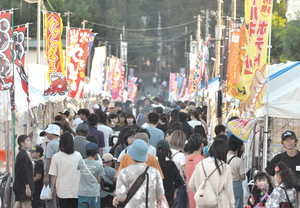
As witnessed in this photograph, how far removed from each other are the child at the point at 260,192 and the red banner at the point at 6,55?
4402 millimetres

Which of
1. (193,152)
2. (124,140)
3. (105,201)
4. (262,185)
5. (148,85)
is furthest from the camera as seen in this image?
(148,85)

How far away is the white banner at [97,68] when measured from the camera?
77.2 feet

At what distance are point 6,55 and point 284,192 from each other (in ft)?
16.4

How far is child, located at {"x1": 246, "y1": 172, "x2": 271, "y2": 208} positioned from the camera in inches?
215

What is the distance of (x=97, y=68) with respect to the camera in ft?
79.9

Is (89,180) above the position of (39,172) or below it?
above

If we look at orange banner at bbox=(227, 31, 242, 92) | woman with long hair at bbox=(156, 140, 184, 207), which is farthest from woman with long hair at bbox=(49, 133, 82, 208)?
orange banner at bbox=(227, 31, 242, 92)

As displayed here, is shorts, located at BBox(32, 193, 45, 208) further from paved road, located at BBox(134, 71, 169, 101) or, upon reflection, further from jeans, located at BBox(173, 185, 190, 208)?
paved road, located at BBox(134, 71, 169, 101)

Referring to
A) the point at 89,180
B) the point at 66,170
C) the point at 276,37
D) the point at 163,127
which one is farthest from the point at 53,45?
the point at 276,37

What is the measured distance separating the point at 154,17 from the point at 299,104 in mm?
61830

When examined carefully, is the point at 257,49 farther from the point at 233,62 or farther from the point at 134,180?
the point at 233,62

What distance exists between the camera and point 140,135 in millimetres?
6051

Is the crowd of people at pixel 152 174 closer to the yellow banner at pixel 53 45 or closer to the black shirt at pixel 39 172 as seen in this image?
the black shirt at pixel 39 172

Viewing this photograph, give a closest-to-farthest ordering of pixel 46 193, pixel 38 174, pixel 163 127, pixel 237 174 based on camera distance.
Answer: pixel 237 174
pixel 46 193
pixel 38 174
pixel 163 127
